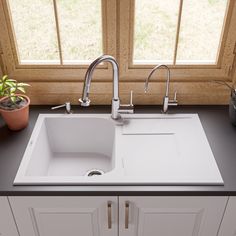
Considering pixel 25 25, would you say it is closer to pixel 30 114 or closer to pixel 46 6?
pixel 46 6

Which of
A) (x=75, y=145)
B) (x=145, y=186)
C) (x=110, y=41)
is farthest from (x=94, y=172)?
(x=110, y=41)

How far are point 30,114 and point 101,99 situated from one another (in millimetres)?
413

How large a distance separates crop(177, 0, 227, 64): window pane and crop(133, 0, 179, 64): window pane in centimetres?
6

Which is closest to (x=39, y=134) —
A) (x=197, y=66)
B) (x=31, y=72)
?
(x=31, y=72)

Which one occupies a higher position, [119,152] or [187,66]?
[187,66]

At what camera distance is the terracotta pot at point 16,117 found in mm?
1434

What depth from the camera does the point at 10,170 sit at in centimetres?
128
